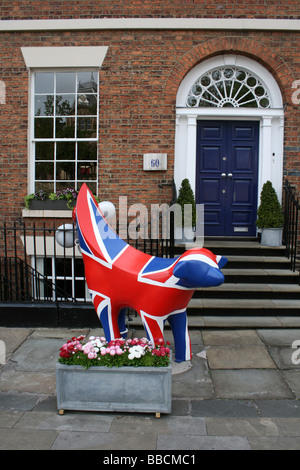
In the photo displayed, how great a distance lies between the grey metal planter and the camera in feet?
11.7

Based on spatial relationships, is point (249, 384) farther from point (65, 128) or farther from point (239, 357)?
point (65, 128)

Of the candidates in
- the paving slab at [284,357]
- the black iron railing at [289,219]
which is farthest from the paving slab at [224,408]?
the black iron railing at [289,219]

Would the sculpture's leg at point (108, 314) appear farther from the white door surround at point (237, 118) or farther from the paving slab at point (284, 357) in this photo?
the white door surround at point (237, 118)

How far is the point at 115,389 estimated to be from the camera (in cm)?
361

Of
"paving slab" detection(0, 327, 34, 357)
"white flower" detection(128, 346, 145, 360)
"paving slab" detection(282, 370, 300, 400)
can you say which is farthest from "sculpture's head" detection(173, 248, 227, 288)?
"paving slab" detection(0, 327, 34, 357)

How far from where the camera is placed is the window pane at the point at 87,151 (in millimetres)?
8002

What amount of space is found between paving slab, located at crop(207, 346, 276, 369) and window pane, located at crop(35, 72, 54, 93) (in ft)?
18.8

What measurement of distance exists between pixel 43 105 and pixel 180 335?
5564 millimetres

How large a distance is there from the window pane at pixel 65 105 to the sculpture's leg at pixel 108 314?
4.79 metres

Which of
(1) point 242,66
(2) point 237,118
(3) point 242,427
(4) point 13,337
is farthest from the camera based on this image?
(2) point 237,118

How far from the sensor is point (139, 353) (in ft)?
11.8

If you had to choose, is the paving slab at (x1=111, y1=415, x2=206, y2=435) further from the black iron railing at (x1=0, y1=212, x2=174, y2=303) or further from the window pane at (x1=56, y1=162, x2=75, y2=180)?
the window pane at (x1=56, y1=162, x2=75, y2=180)

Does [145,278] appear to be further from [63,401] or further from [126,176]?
[126,176]

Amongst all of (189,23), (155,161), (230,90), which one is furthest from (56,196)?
(189,23)
